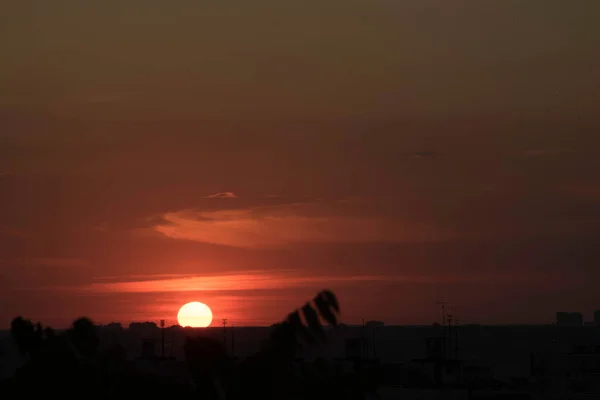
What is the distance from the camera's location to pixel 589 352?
320ft

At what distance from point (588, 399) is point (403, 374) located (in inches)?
729

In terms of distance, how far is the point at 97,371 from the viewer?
21.2 m

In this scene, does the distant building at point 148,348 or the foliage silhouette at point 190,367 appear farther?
the distant building at point 148,348

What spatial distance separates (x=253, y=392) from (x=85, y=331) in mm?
3840

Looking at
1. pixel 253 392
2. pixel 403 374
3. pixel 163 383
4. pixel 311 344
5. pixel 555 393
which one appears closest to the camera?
pixel 311 344

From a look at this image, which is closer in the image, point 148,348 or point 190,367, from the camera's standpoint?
point 190,367

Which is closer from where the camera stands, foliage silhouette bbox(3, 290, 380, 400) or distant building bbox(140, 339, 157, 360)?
foliage silhouette bbox(3, 290, 380, 400)

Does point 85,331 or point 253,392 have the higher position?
point 85,331

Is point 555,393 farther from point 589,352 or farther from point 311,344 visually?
point 311,344

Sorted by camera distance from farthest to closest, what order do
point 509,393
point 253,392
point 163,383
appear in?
point 509,393, point 163,383, point 253,392

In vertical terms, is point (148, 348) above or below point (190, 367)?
above

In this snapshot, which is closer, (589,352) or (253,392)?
(253,392)

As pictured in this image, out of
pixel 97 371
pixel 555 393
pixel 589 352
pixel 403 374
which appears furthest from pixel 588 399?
pixel 97 371

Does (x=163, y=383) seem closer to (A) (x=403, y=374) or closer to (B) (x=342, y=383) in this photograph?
(B) (x=342, y=383)
